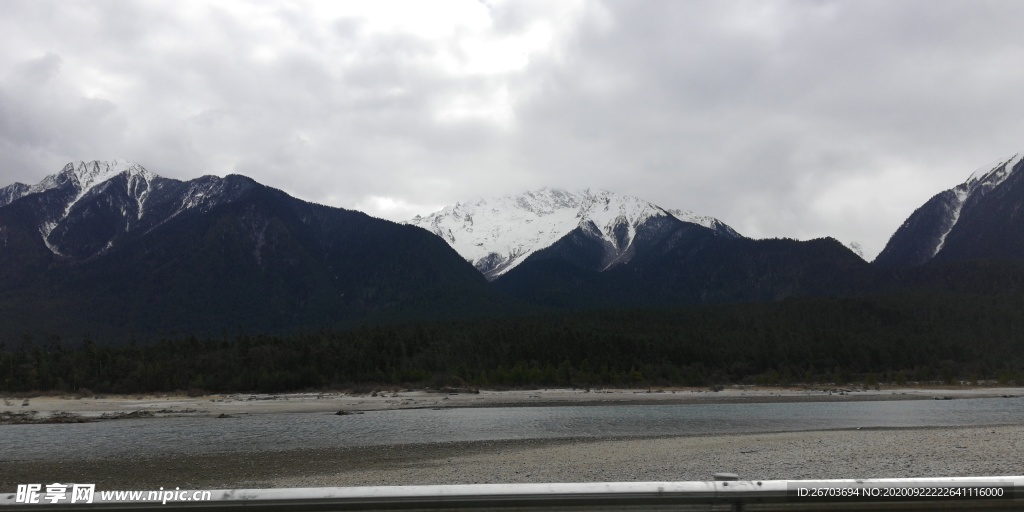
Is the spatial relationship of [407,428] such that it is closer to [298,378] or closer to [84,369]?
[298,378]

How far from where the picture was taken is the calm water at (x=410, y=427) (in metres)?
41.7

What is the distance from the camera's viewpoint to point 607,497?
5129mm

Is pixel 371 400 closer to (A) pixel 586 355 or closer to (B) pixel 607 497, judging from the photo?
(A) pixel 586 355

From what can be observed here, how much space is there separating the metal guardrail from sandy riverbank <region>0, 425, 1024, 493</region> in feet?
57.9

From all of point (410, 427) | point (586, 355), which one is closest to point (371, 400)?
point (410, 427)

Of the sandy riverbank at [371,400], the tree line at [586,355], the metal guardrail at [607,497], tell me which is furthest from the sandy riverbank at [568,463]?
the tree line at [586,355]

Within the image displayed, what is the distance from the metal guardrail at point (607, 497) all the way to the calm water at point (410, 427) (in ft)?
117

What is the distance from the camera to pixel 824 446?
1320 inches

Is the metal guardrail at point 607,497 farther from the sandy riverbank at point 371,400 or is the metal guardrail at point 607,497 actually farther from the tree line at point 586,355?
the tree line at point 586,355

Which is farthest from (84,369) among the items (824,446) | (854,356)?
(854,356)

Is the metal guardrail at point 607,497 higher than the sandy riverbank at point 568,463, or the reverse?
the metal guardrail at point 607,497

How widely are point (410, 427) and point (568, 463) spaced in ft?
91.0

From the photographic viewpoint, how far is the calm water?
1641 inches

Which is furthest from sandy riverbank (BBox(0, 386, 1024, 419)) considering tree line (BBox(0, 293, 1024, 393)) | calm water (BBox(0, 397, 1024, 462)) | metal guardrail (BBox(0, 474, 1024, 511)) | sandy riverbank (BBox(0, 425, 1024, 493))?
metal guardrail (BBox(0, 474, 1024, 511))
